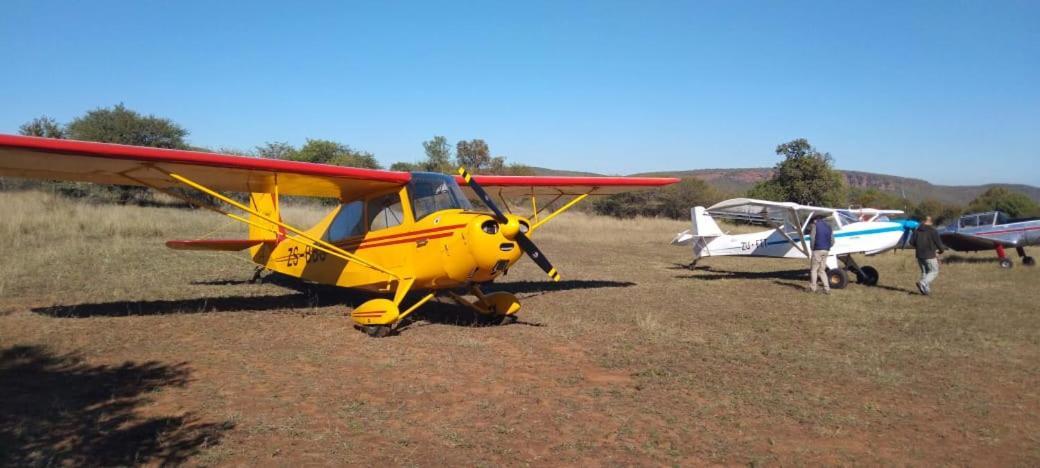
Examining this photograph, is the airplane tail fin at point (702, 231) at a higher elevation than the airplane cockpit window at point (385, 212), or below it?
below

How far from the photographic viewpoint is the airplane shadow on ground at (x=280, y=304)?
8164 mm

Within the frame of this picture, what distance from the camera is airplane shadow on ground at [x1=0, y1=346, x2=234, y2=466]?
141 inches

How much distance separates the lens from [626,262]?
1775 centimetres

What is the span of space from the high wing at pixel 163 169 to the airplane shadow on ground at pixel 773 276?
9.22m

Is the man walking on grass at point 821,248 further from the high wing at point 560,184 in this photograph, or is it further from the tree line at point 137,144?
the tree line at point 137,144

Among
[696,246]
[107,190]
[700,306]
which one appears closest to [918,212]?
[696,246]

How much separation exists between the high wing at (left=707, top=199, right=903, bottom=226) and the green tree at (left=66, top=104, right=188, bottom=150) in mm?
29207

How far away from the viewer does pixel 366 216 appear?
877 centimetres

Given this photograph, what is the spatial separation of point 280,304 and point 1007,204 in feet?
196

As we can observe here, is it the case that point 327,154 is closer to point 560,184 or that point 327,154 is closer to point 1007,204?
point 560,184

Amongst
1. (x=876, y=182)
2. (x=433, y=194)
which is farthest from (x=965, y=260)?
(x=876, y=182)

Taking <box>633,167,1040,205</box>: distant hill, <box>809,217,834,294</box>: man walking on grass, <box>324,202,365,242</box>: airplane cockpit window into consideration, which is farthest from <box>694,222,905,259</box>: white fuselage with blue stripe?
<box>633,167,1040,205</box>: distant hill

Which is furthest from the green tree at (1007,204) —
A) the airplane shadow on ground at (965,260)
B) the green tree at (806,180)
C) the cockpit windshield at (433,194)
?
the cockpit windshield at (433,194)

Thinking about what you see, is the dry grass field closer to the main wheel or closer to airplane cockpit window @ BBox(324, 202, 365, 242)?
airplane cockpit window @ BBox(324, 202, 365, 242)
